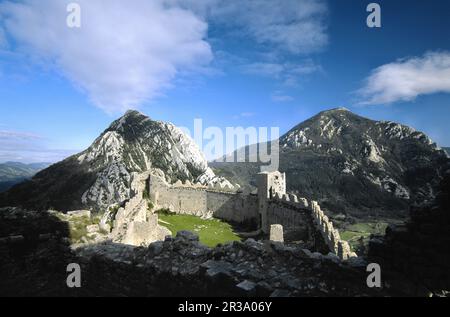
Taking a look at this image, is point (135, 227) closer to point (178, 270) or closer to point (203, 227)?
point (203, 227)

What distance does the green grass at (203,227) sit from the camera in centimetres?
3322

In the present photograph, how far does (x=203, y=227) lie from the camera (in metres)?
37.9

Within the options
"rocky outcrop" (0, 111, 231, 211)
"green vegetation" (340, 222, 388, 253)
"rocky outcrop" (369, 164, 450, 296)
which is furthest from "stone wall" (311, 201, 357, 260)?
"green vegetation" (340, 222, 388, 253)

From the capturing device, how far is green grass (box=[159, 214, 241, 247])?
109ft

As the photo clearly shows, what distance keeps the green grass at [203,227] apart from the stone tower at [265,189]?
142 inches

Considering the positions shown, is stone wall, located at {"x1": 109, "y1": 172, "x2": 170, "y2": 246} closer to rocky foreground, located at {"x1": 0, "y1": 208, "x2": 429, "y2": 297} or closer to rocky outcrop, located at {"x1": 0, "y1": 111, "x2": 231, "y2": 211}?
rocky foreground, located at {"x1": 0, "y1": 208, "x2": 429, "y2": 297}

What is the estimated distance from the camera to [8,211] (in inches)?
709

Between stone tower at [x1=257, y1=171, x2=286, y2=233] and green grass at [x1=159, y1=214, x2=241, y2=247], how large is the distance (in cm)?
360

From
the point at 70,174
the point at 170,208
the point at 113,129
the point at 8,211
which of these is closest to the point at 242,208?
the point at 170,208

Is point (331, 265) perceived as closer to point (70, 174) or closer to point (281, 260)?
point (281, 260)

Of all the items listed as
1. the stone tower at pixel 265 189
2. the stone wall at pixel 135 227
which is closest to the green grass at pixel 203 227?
the stone wall at pixel 135 227

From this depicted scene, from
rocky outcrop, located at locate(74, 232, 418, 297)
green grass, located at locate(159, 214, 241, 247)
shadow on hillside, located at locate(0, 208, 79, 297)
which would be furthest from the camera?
green grass, located at locate(159, 214, 241, 247)

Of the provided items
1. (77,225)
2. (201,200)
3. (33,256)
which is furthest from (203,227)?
(33,256)
